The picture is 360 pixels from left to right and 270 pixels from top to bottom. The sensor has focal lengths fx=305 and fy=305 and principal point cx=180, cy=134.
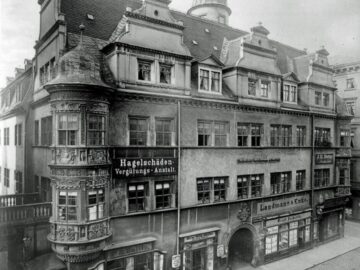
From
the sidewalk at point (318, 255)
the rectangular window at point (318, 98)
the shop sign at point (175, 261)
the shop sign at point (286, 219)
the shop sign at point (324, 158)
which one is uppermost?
the rectangular window at point (318, 98)

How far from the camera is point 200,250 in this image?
20312mm

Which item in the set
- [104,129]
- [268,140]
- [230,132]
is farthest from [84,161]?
[268,140]

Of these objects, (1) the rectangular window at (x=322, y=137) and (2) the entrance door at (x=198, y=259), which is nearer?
(2) the entrance door at (x=198, y=259)

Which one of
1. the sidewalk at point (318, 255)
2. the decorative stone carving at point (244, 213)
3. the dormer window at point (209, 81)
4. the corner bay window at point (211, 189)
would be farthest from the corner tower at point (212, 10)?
the sidewalk at point (318, 255)

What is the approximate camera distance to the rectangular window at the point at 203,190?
20203 mm

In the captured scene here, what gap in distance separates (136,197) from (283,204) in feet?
44.9

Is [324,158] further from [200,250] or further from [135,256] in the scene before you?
[135,256]

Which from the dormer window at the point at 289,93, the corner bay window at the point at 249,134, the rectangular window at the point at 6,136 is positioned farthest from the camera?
the rectangular window at the point at 6,136

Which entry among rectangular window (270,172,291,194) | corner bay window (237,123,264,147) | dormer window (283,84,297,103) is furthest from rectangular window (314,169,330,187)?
corner bay window (237,123,264,147)

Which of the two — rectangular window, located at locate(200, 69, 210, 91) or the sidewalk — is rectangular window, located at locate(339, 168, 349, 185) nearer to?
the sidewalk

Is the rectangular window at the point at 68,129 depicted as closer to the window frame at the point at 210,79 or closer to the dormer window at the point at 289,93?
the window frame at the point at 210,79

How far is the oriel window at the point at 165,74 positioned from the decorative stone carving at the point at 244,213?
34.7ft

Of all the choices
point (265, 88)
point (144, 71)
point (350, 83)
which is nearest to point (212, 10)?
point (350, 83)

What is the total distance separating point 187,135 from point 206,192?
13.7 ft
